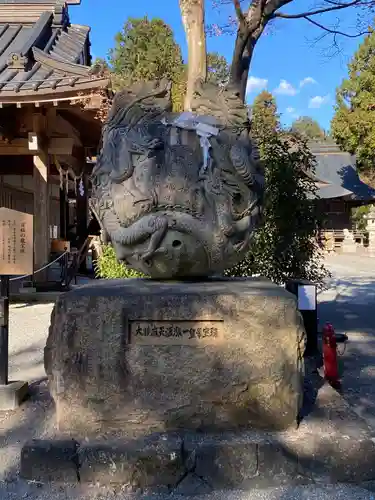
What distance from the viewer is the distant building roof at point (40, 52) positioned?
7516 mm

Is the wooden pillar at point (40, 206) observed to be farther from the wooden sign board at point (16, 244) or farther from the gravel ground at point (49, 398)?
the wooden sign board at point (16, 244)

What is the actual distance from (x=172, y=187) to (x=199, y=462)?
5.09 feet

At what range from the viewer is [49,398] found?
3.73 metres

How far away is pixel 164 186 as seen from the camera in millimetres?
2930

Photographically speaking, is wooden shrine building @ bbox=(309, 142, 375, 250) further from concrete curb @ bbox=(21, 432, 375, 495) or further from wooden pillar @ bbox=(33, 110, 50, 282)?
concrete curb @ bbox=(21, 432, 375, 495)

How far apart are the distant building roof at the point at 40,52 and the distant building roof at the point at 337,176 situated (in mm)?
18899

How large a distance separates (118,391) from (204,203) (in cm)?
121

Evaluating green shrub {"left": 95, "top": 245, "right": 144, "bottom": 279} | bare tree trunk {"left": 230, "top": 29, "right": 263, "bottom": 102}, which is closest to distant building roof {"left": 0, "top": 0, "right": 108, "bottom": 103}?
bare tree trunk {"left": 230, "top": 29, "right": 263, "bottom": 102}

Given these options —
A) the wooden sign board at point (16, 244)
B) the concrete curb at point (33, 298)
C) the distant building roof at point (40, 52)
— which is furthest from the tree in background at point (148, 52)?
the wooden sign board at point (16, 244)

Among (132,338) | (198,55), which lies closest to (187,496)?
(132,338)

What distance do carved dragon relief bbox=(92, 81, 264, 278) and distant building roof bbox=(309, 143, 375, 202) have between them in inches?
1003

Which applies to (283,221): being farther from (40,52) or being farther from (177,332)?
(40,52)

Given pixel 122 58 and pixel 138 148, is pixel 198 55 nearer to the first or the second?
pixel 138 148

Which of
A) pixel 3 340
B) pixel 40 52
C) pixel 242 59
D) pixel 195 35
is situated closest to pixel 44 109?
pixel 40 52
